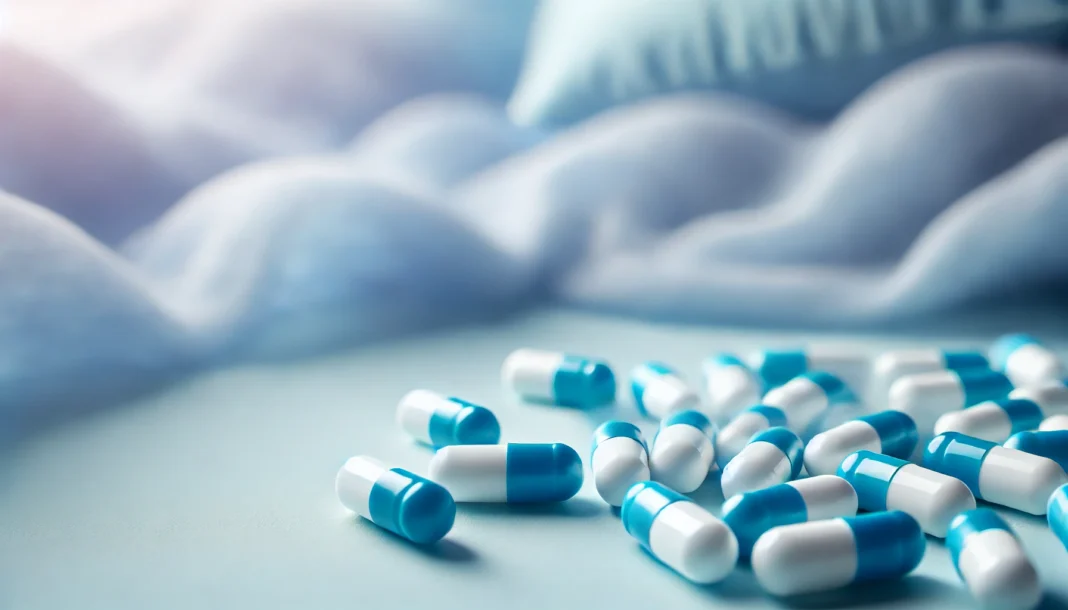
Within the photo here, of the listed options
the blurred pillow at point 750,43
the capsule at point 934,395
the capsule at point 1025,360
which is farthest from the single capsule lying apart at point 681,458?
the blurred pillow at point 750,43

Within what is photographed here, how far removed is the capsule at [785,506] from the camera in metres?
0.83

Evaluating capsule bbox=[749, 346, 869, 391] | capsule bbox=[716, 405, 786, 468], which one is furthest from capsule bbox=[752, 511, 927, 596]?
capsule bbox=[749, 346, 869, 391]

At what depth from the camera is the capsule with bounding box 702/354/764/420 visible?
118 cm

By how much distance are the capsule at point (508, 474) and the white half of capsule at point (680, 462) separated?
0.25 feet

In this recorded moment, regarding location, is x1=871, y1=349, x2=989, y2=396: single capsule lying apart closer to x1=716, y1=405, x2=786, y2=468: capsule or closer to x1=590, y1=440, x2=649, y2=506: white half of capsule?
x1=716, y1=405, x2=786, y2=468: capsule

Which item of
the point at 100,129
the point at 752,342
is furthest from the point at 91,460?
the point at 752,342

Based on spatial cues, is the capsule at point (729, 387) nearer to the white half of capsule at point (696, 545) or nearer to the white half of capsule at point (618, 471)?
the white half of capsule at point (618, 471)

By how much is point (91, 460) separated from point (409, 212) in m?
0.65

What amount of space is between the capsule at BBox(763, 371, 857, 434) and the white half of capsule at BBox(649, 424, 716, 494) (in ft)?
0.62

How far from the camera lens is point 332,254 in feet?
4.95

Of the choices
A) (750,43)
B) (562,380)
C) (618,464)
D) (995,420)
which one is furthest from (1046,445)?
(750,43)

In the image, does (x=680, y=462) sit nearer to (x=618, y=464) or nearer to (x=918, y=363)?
(x=618, y=464)

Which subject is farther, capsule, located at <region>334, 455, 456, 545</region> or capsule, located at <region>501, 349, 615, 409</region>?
capsule, located at <region>501, 349, 615, 409</region>

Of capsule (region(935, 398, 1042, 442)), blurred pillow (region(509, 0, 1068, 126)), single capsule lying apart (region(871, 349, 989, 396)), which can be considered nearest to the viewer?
capsule (region(935, 398, 1042, 442))
